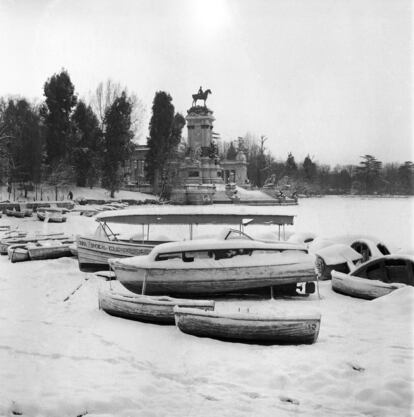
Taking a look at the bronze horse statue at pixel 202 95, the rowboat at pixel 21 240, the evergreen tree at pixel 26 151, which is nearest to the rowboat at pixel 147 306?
the rowboat at pixel 21 240

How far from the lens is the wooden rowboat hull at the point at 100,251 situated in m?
15.4

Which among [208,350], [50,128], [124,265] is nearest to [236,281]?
[124,265]

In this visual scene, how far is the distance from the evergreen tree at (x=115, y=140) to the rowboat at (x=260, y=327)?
44656mm

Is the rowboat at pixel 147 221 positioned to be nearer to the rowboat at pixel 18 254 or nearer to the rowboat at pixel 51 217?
the rowboat at pixel 18 254

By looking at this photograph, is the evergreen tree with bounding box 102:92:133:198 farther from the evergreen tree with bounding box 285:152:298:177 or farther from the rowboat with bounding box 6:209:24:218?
the evergreen tree with bounding box 285:152:298:177

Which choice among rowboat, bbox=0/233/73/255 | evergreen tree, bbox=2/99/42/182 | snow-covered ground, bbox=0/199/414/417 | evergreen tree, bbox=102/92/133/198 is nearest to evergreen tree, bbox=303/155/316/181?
evergreen tree, bbox=102/92/133/198

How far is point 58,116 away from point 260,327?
4575 cm

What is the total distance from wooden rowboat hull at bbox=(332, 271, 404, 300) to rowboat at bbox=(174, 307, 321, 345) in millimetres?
3799

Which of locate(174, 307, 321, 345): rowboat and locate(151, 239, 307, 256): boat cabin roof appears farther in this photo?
locate(151, 239, 307, 256): boat cabin roof

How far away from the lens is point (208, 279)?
457 inches

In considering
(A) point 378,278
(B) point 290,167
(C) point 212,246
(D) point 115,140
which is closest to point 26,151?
(D) point 115,140

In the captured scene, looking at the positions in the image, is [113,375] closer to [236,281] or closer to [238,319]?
[238,319]

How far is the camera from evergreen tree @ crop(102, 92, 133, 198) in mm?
52500

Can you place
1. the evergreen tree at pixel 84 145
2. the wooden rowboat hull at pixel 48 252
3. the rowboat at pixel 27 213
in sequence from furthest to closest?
the evergreen tree at pixel 84 145
the rowboat at pixel 27 213
the wooden rowboat hull at pixel 48 252
